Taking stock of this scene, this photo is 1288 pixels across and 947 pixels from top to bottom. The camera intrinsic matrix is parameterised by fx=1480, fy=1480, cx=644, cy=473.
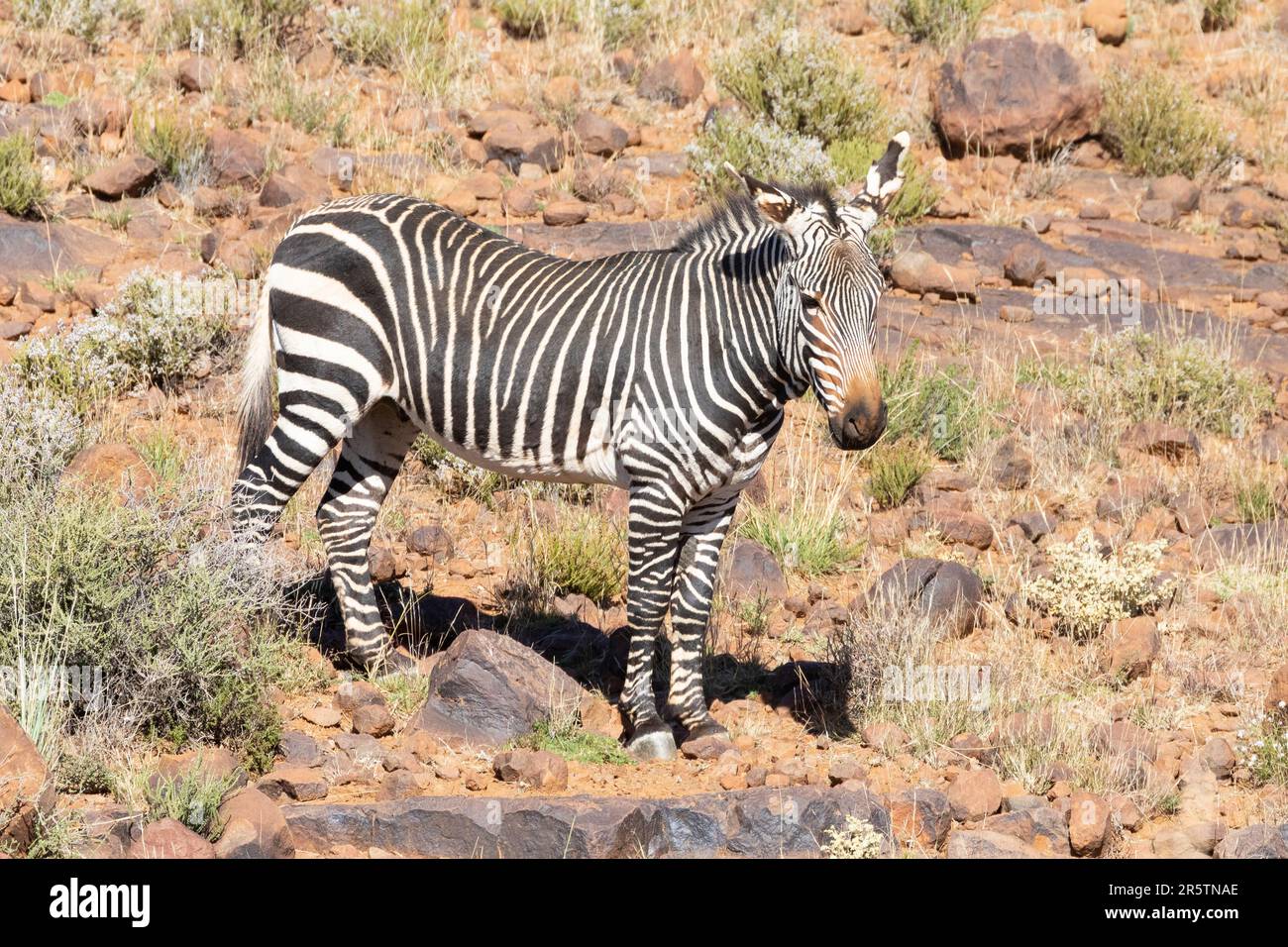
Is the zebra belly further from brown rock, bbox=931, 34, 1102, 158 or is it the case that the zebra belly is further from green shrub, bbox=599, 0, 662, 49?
green shrub, bbox=599, 0, 662, 49

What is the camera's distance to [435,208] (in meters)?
7.70

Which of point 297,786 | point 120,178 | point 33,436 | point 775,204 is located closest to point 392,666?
point 297,786

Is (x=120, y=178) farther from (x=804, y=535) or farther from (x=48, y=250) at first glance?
(x=804, y=535)

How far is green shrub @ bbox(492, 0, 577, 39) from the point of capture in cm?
1573

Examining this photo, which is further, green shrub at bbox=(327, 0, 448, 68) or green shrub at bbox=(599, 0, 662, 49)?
green shrub at bbox=(599, 0, 662, 49)

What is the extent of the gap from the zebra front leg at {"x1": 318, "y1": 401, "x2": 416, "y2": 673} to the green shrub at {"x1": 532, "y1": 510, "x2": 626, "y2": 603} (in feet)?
3.77

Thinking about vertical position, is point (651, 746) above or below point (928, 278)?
below

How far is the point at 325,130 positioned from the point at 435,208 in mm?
6556

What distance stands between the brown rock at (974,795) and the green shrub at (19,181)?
8.81 m

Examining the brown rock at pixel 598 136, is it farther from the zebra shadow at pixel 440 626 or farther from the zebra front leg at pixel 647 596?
the zebra front leg at pixel 647 596

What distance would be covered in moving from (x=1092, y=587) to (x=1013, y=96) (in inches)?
317

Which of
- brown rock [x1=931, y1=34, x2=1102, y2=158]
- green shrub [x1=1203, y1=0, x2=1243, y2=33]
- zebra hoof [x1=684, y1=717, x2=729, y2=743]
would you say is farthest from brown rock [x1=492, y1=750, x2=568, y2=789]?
green shrub [x1=1203, y1=0, x2=1243, y2=33]

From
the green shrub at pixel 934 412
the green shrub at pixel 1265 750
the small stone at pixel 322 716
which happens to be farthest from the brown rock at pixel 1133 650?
the small stone at pixel 322 716

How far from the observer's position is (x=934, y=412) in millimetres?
10656
